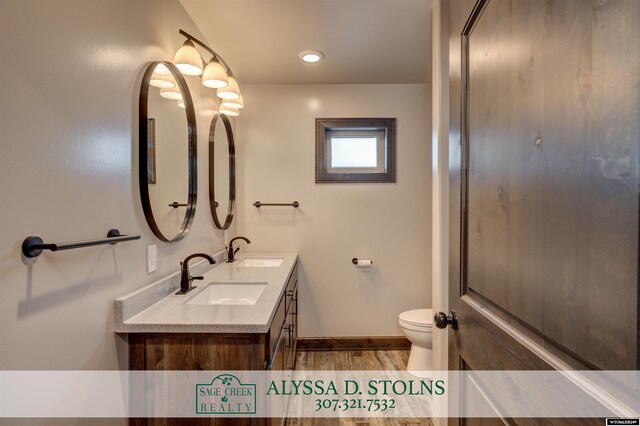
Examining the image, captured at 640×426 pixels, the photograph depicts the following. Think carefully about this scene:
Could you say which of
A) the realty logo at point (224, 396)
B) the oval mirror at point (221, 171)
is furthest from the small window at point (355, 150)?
the realty logo at point (224, 396)

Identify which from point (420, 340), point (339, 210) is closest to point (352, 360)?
point (420, 340)

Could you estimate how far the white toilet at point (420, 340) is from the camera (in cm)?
228

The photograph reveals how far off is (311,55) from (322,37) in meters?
0.23

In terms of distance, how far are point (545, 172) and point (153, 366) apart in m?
1.42

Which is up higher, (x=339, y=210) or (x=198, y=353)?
(x=339, y=210)

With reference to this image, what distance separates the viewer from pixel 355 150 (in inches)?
116

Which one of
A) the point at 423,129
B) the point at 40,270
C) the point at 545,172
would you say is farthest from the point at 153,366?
the point at 423,129

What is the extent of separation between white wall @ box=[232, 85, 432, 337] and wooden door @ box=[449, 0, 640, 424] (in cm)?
196

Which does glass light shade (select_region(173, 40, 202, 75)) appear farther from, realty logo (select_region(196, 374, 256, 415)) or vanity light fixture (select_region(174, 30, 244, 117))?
realty logo (select_region(196, 374, 256, 415))

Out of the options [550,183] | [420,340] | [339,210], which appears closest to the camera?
[550,183]

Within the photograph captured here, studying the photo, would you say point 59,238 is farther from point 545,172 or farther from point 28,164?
point 545,172

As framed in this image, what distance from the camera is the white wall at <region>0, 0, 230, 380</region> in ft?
2.60

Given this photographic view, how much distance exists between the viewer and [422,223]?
287 cm

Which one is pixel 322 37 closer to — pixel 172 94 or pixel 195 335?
pixel 172 94
